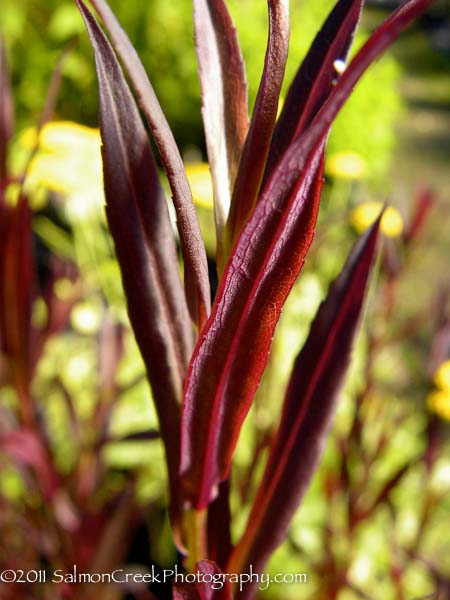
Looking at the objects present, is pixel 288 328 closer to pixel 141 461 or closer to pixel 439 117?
→ pixel 141 461

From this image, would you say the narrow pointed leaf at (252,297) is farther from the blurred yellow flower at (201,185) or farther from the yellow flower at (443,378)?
the blurred yellow flower at (201,185)

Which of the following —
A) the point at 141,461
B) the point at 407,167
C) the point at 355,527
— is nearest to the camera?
the point at 355,527

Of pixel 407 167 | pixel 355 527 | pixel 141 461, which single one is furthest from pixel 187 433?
pixel 407 167

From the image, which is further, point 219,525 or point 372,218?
point 372,218

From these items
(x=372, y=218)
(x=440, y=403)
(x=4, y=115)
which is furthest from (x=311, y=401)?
(x=372, y=218)

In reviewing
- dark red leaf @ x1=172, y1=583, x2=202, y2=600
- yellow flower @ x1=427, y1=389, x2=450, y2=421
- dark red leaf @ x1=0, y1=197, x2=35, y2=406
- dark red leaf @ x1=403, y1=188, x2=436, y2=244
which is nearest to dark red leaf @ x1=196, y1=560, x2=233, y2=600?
dark red leaf @ x1=172, y1=583, x2=202, y2=600

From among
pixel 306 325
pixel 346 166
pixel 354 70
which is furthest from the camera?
pixel 306 325

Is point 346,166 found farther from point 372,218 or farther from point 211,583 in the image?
point 211,583
